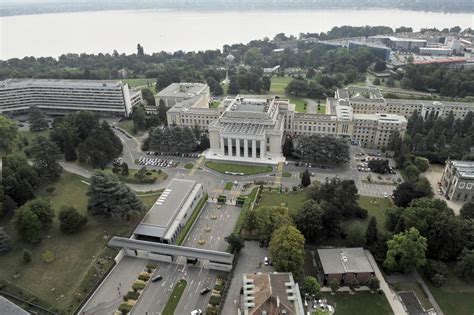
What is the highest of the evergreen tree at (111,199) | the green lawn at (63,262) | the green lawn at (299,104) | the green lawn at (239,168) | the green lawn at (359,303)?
the evergreen tree at (111,199)

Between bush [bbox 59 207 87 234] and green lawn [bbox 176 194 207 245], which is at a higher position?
bush [bbox 59 207 87 234]

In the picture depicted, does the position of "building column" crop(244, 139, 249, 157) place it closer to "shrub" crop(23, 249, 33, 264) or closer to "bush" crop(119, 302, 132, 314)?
"bush" crop(119, 302, 132, 314)

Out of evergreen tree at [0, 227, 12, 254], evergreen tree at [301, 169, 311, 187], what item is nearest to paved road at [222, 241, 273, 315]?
evergreen tree at [301, 169, 311, 187]

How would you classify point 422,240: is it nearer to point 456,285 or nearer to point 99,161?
point 456,285

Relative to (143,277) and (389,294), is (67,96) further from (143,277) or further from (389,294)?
(389,294)

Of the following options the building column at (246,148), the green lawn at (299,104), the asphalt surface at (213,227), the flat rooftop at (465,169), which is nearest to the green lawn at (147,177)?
the asphalt surface at (213,227)

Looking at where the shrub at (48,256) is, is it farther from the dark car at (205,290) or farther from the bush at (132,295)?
the dark car at (205,290)
